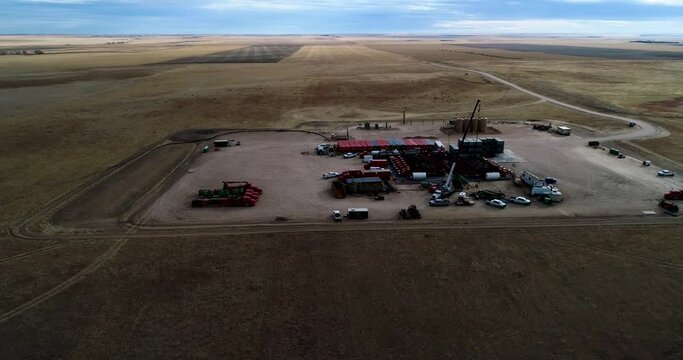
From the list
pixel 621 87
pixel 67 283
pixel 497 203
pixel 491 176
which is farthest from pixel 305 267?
pixel 621 87

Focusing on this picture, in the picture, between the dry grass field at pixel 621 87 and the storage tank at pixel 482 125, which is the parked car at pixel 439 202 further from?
the dry grass field at pixel 621 87

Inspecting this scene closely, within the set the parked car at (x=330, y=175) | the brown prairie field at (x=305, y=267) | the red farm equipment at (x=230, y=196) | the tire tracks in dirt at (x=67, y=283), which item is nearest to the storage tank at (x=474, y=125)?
the brown prairie field at (x=305, y=267)

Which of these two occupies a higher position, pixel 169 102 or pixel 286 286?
pixel 169 102

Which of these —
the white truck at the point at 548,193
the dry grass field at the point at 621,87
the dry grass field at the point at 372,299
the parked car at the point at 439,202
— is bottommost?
the dry grass field at the point at 372,299

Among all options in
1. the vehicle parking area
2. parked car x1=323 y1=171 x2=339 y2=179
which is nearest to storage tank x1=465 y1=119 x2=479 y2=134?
the vehicle parking area

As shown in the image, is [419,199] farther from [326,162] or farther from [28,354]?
[28,354]

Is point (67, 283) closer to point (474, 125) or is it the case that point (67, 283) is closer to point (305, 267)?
point (305, 267)

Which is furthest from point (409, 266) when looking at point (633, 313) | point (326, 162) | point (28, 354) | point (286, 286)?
point (326, 162)

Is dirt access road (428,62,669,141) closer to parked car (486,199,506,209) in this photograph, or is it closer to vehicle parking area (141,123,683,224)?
vehicle parking area (141,123,683,224)
